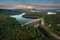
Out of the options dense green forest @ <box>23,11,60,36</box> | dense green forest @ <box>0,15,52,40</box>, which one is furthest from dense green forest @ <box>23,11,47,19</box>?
dense green forest @ <box>0,15,52,40</box>

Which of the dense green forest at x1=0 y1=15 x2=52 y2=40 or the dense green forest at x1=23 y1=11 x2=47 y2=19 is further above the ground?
the dense green forest at x1=23 y1=11 x2=47 y2=19

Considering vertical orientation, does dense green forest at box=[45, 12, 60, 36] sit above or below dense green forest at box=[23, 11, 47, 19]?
below

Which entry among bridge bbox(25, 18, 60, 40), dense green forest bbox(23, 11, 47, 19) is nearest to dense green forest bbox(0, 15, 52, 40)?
bridge bbox(25, 18, 60, 40)

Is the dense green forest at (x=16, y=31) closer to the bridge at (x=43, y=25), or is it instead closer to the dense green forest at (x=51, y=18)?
the bridge at (x=43, y=25)

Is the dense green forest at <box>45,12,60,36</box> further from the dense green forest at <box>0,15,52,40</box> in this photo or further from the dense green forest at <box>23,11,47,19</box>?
the dense green forest at <box>0,15,52,40</box>

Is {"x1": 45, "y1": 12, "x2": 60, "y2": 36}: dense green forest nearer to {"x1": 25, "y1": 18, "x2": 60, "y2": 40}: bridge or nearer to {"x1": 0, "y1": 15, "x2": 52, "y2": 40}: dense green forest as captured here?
{"x1": 25, "y1": 18, "x2": 60, "y2": 40}: bridge

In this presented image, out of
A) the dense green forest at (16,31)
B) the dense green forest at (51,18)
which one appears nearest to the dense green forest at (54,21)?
the dense green forest at (51,18)

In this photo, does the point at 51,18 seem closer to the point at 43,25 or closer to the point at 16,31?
the point at 43,25

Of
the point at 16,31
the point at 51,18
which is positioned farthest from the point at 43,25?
the point at 16,31

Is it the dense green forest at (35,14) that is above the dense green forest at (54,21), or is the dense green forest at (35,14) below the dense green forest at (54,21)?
above
